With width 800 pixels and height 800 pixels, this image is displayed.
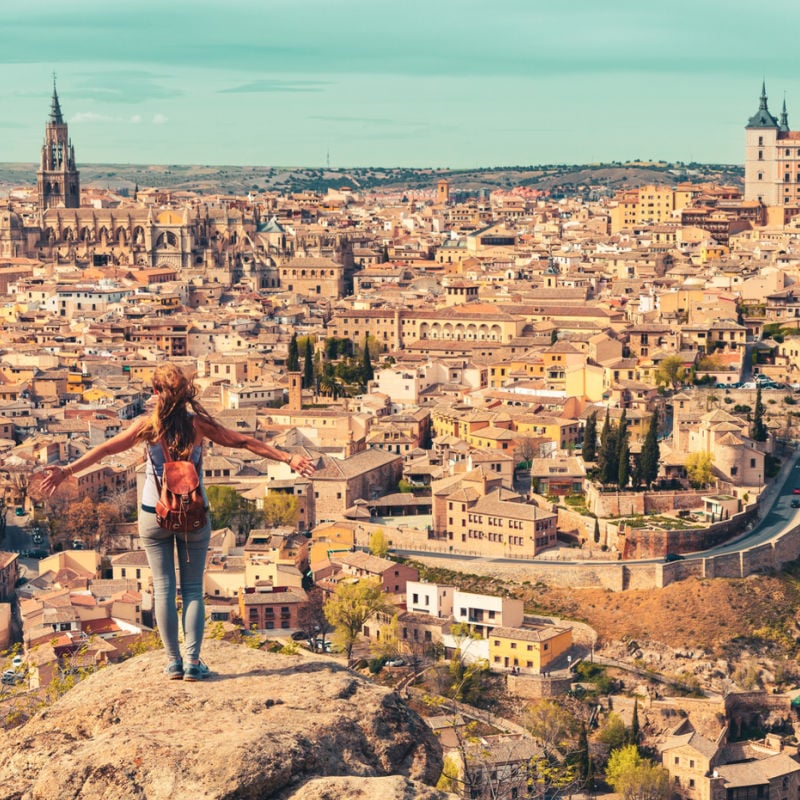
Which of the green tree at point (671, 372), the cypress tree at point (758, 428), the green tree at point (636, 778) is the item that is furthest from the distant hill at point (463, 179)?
the green tree at point (636, 778)

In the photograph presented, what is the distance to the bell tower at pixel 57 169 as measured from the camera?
88875 millimetres

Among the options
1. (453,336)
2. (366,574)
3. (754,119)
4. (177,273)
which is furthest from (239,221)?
(366,574)

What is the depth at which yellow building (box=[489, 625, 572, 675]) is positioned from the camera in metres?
27.1

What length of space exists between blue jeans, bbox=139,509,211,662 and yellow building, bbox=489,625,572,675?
67.8 ft

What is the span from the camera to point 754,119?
259ft

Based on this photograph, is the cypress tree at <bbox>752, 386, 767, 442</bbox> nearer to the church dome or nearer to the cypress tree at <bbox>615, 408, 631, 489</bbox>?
the cypress tree at <bbox>615, 408, 631, 489</bbox>

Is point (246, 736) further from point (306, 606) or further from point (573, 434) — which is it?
point (573, 434)

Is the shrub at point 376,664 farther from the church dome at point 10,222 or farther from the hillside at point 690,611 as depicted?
the church dome at point 10,222

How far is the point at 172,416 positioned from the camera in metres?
6.61

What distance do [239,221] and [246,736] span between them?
249ft

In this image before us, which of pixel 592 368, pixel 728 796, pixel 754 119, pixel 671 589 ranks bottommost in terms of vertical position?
pixel 728 796

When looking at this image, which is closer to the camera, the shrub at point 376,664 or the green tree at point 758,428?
the shrub at point 376,664

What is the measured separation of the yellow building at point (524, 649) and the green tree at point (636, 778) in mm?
2777

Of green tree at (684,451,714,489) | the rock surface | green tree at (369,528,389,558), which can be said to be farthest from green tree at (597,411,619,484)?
the rock surface
